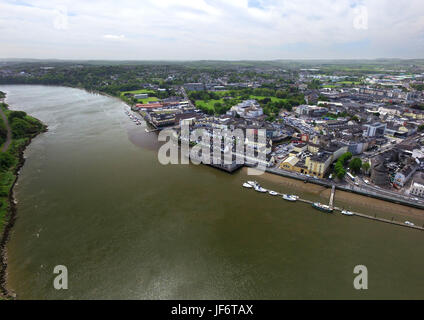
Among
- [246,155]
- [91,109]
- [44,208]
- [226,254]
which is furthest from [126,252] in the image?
[91,109]

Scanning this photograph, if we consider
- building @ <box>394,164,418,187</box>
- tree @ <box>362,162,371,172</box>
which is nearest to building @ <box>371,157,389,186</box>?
building @ <box>394,164,418,187</box>

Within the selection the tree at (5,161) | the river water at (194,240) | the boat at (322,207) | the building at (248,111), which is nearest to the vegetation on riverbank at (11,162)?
the tree at (5,161)

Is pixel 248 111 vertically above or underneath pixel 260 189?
above

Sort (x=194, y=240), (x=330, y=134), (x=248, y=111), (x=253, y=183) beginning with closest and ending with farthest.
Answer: (x=194, y=240), (x=253, y=183), (x=330, y=134), (x=248, y=111)

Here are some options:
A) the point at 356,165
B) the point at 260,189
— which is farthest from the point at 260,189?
the point at 356,165

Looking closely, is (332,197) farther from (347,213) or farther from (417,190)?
(417,190)

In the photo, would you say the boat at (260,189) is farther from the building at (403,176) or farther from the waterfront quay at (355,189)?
the building at (403,176)
